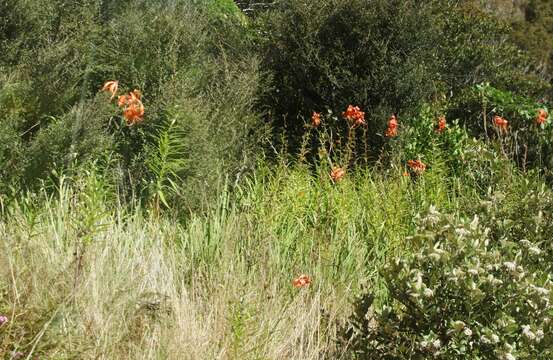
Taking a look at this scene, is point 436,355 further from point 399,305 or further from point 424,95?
point 424,95

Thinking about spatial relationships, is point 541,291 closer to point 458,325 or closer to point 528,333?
point 528,333

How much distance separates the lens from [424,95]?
822 centimetres

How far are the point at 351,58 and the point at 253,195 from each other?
9.60 feet

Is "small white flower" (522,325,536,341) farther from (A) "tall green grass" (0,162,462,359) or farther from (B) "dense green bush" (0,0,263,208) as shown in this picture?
(B) "dense green bush" (0,0,263,208)

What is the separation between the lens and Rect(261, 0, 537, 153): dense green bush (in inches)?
315

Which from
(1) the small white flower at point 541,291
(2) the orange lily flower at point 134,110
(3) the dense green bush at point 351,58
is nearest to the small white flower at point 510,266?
(1) the small white flower at point 541,291

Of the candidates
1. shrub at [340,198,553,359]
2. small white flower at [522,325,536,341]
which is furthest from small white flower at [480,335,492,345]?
small white flower at [522,325,536,341]

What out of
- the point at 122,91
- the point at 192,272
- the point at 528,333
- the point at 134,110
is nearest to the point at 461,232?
the point at 528,333

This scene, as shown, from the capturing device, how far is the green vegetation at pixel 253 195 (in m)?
3.48

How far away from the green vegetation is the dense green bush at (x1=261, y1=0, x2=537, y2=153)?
0.02 metres

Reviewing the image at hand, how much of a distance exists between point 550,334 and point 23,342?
2221 mm

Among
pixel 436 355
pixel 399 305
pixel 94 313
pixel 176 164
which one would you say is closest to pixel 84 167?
pixel 176 164

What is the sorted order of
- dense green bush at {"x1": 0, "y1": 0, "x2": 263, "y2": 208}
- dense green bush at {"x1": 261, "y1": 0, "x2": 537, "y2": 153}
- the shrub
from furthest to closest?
1. dense green bush at {"x1": 261, "y1": 0, "x2": 537, "y2": 153}
2. dense green bush at {"x1": 0, "y1": 0, "x2": 263, "y2": 208}
3. the shrub

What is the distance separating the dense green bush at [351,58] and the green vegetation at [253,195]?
0.9 inches
